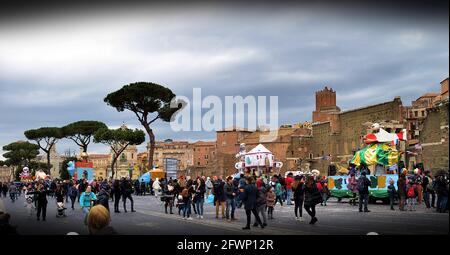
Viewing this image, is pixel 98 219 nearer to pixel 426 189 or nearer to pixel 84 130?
pixel 426 189

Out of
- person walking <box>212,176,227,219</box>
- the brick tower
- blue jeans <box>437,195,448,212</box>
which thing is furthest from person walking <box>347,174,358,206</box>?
the brick tower

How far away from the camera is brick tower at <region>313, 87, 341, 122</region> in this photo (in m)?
93.8

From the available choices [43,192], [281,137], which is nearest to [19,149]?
[281,137]

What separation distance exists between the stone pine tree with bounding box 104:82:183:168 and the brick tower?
42.1m

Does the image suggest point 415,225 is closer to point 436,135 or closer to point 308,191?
point 308,191

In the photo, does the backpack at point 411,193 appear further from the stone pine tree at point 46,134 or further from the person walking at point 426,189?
the stone pine tree at point 46,134

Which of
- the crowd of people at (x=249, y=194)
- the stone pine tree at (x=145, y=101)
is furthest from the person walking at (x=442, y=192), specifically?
the stone pine tree at (x=145, y=101)

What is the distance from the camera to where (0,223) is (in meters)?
7.54

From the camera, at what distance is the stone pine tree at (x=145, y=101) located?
55375 millimetres

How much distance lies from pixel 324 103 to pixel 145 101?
4825cm

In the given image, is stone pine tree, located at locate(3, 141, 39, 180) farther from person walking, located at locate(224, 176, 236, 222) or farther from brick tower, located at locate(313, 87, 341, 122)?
person walking, located at locate(224, 176, 236, 222)

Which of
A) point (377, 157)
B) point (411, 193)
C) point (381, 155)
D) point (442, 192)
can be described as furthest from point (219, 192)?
point (381, 155)

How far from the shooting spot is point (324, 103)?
318 feet

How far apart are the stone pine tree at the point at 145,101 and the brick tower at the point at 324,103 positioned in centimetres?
4206
